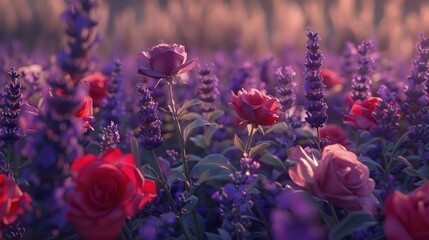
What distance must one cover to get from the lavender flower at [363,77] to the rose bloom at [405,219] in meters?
1.17

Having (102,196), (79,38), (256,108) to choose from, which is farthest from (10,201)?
(256,108)

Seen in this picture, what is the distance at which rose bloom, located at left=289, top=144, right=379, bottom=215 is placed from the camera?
140cm

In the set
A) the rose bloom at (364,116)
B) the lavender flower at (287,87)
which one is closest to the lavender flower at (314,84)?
the rose bloom at (364,116)

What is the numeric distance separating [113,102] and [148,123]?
0.88 m

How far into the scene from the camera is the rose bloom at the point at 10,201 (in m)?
1.29

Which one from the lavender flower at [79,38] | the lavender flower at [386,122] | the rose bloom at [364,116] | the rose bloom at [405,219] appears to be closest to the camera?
the lavender flower at [79,38]

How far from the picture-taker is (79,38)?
1134 mm

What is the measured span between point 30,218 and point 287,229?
0.56 metres

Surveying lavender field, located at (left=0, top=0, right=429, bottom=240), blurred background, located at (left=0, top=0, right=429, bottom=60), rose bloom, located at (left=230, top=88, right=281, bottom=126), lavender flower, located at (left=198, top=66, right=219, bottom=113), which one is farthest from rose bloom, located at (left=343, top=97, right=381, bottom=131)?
blurred background, located at (left=0, top=0, right=429, bottom=60)

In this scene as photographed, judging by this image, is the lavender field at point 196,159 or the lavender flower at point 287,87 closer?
the lavender field at point 196,159

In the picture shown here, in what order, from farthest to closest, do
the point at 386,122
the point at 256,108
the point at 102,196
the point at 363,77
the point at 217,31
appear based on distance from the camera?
1. the point at 217,31
2. the point at 363,77
3. the point at 256,108
4. the point at 386,122
5. the point at 102,196

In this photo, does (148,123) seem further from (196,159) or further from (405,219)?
(405,219)

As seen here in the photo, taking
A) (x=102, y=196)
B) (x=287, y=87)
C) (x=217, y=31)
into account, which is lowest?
(x=217, y=31)

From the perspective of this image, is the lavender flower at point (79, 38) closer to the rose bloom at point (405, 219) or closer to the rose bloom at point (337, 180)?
the rose bloom at point (337, 180)
